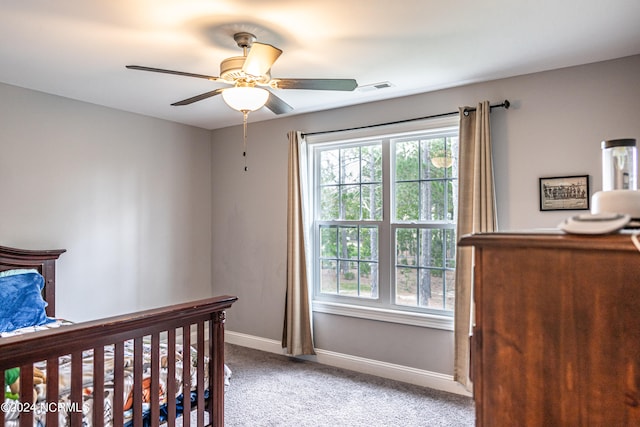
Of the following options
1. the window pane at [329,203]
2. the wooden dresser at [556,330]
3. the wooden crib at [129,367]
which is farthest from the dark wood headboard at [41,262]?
the wooden dresser at [556,330]

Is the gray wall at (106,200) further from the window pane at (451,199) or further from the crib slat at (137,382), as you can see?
the window pane at (451,199)

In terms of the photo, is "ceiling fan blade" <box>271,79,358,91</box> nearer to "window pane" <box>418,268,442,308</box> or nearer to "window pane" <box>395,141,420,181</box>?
"window pane" <box>395,141,420,181</box>

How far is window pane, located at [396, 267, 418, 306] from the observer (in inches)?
144

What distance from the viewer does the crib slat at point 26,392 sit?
60.8 inches

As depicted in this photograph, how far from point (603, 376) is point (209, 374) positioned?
1.98m

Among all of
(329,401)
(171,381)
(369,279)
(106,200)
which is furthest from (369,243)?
(106,200)

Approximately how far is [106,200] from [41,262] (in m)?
0.81

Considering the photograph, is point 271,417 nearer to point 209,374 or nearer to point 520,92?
point 209,374

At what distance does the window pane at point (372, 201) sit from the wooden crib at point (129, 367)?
190 cm

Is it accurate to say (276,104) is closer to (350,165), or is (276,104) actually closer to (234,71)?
(234,71)

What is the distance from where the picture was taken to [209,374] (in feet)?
7.63

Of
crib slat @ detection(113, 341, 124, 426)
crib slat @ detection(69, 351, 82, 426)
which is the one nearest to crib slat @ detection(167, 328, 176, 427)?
crib slat @ detection(113, 341, 124, 426)

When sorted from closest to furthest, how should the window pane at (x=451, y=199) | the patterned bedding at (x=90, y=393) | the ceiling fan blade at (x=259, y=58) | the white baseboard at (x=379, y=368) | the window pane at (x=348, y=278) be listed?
the patterned bedding at (x=90, y=393) < the ceiling fan blade at (x=259, y=58) < the white baseboard at (x=379, y=368) < the window pane at (x=451, y=199) < the window pane at (x=348, y=278)

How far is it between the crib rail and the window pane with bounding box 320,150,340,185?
2.10m
